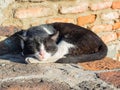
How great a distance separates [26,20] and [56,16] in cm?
32

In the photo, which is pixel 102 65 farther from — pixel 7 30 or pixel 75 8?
pixel 7 30

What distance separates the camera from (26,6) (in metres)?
3.32

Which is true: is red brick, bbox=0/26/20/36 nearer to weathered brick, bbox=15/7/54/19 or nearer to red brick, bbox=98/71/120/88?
weathered brick, bbox=15/7/54/19

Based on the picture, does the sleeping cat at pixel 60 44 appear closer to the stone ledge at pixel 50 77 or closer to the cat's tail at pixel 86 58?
the cat's tail at pixel 86 58

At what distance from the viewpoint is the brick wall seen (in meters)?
3.28

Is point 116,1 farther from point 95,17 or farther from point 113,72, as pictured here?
point 113,72

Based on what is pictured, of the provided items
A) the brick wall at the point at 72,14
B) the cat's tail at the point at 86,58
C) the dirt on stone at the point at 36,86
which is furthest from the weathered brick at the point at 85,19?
the dirt on stone at the point at 36,86

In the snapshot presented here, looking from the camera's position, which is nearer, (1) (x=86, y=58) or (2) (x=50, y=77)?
(2) (x=50, y=77)

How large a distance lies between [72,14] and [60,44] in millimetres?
487

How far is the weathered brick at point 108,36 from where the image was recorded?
3865mm

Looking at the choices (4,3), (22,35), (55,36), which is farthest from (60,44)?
(4,3)

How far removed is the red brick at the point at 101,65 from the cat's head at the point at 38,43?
332 millimetres

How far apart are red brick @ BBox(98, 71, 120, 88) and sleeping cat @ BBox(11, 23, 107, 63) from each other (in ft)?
1.15

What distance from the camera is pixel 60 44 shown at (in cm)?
322
